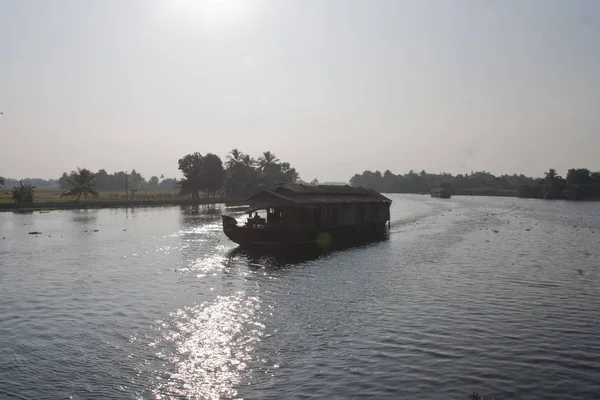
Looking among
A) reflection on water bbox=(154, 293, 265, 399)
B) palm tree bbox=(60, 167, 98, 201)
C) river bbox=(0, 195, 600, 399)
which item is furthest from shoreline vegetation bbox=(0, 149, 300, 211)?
reflection on water bbox=(154, 293, 265, 399)

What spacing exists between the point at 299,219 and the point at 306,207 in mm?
1601

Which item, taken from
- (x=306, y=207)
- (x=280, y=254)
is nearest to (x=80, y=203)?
(x=280, y=254)

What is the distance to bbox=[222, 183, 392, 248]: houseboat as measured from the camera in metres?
36.1

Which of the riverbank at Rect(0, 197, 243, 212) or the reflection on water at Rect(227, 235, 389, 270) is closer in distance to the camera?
the reflection on water at Rect(227, 235, 389, 270)

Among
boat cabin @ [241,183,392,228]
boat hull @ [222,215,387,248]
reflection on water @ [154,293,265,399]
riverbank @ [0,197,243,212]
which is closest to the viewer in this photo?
reflection on water @ [154,293,265,399]

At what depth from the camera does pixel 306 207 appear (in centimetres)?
3659

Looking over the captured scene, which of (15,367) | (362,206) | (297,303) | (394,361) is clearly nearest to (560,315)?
(394,361)

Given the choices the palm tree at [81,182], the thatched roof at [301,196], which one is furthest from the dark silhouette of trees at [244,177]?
the thatched roof at [301,196]

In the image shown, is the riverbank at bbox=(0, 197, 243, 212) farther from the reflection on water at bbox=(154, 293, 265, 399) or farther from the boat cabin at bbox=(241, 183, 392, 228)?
the reflection on water at bbox=(154, 293, 265, 399)

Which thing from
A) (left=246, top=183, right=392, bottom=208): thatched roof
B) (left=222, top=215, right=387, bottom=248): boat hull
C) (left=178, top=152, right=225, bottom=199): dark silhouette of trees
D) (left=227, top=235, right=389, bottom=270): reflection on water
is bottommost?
(left=227, top=235, right=389, bottom=270): reflection on water

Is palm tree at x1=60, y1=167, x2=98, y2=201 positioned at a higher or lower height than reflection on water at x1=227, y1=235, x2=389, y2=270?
higher

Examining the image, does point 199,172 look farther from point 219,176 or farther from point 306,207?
point 306,207

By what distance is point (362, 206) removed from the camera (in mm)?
48594

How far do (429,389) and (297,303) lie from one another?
30.1 feet
